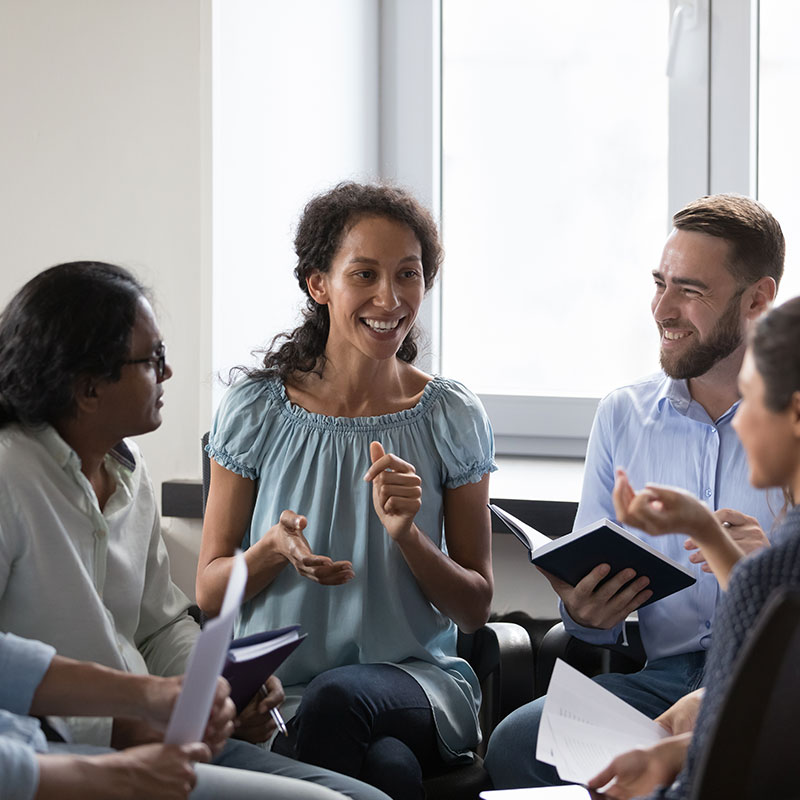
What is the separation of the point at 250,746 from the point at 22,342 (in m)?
0.69

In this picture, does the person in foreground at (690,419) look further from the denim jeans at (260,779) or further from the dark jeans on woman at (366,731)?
the denim jeans at (260,779)

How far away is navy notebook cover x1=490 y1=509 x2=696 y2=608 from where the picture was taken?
1.70 meters

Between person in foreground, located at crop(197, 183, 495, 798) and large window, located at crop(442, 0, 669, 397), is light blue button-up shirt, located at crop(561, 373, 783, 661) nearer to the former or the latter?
person in foreground, located at crop(197, 183, 495, 798)

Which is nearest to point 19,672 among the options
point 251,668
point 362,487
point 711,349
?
point 251,668

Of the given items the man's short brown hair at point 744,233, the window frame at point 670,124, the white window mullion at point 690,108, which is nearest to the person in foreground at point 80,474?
the man's short brown hair at point 744,233

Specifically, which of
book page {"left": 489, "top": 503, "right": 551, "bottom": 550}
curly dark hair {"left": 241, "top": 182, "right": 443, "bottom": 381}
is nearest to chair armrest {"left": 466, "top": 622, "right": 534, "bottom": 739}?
book page {"left": 489, "top": 503, "right": 551, "bottom": 550}

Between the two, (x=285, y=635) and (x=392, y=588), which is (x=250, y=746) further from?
(x=392, y=588)

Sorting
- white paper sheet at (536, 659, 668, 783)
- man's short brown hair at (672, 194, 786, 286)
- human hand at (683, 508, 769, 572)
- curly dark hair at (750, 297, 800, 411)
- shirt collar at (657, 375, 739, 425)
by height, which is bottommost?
white paper sheet at (536, 659, 668, 783)

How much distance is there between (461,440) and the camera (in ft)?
6.79

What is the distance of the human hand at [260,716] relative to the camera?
169cm

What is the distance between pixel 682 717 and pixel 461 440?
649mm

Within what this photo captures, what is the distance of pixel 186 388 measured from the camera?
99.6 inches

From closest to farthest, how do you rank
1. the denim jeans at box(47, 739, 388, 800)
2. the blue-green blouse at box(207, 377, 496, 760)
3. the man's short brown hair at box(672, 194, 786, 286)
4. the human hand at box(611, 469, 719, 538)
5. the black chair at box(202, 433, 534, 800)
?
1. the human hand at box(611, 469, 719, 538)
2. the denim jeans at box(47, 739, 388, 800)
3. the black chair at box(202, 433, 534, 800)
4. the blue-green blouse at box(207, 377, 496, 760)
5. the man's short brown hair at box(672, 194, 786, 286)

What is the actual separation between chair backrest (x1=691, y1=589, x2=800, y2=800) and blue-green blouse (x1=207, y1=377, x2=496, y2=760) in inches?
36.0
